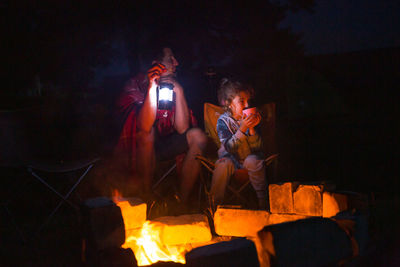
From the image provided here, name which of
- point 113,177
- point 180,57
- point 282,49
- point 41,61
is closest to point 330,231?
point 113,177

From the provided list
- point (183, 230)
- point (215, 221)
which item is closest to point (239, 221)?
point (215, 221)

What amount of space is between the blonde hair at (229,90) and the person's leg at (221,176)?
60 cm

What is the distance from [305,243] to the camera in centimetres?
183

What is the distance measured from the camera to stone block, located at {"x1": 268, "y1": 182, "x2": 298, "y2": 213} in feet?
9.01

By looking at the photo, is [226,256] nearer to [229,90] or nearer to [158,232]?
[158,232]

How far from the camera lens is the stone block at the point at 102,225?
2.23m

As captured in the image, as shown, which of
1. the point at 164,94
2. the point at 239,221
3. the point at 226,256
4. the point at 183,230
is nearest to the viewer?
the point at 226,256

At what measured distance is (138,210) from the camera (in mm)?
2645

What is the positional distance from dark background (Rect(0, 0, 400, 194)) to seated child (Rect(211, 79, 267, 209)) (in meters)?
0.25

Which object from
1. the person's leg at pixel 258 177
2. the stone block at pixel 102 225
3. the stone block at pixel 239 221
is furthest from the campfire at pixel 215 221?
the person's leg at pixel 258 177

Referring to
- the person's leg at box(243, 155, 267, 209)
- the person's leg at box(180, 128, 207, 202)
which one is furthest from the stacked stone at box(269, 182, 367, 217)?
the person's leg at box(180, 128, 207, 202)

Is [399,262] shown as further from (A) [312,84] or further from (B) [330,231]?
(A) [312,84]

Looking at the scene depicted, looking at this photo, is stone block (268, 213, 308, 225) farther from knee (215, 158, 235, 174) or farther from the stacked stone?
knee (215, 158, 235, 174)

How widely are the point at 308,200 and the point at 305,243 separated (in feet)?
2.85
